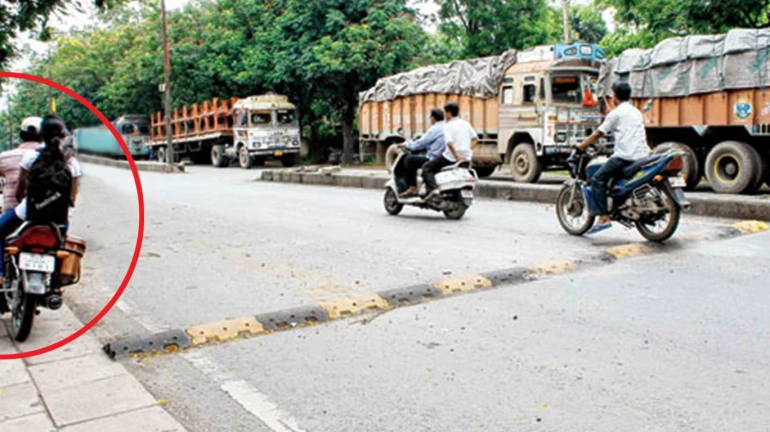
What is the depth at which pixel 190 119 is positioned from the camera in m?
34.9

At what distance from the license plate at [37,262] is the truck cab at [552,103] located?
13.2 m

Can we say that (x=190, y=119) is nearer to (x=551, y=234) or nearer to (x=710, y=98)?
(x=710, y=98)

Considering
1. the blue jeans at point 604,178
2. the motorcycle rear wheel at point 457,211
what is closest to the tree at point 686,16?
the motorcycle rear wheel at point 457,211

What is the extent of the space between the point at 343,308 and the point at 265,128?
25.1m

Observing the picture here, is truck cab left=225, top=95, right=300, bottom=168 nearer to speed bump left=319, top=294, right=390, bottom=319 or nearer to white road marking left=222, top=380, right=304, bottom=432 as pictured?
speed bump left=319, top=294, right=390, bottom=319

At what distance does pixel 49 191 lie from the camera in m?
3.33

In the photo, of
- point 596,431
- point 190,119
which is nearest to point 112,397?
point 596,431

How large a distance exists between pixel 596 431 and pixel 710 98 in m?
11.5

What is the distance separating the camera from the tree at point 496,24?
1098 inches

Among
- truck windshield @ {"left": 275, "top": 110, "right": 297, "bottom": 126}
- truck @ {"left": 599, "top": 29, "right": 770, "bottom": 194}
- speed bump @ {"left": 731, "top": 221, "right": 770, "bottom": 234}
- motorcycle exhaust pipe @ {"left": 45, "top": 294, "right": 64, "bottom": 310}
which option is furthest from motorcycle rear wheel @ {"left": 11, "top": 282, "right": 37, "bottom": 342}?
truck windshield @ {"left": 275, "top": 110, "right": 297, "bottom": 126}

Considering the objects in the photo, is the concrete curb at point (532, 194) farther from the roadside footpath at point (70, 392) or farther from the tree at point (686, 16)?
the roadside footpath at point (70, 392)

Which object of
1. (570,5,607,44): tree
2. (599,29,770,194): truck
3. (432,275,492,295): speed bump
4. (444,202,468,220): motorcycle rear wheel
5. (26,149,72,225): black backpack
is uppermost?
(570,5,607,44): tree

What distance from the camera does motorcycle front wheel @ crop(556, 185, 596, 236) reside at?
884 centimetres

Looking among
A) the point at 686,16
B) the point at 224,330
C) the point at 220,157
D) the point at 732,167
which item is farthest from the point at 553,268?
the point at 220,157
